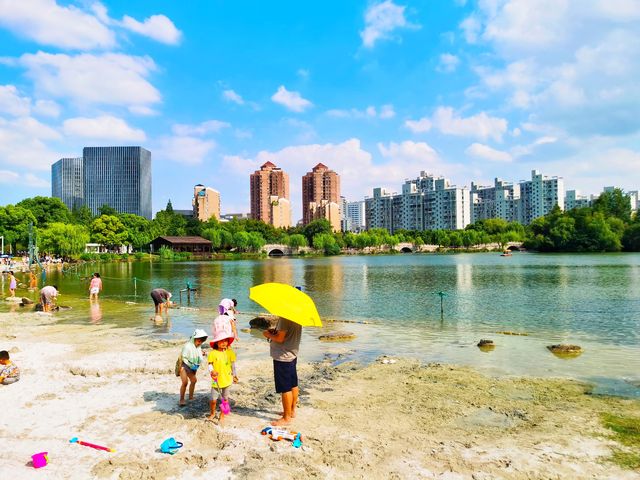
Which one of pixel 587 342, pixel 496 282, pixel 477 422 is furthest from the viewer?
pixel 496 282

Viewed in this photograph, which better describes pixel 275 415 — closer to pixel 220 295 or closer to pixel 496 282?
pixel 220 295

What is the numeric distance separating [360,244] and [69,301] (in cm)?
13470

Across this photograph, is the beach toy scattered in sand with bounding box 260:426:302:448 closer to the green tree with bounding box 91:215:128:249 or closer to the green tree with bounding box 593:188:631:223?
the green tree with bounding box 91:215:128:249

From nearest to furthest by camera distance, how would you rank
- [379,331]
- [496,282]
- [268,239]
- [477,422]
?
[477,422]
[379,331]
[496,282]
[268,239]

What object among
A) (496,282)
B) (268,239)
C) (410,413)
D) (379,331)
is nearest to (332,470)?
(410,413)

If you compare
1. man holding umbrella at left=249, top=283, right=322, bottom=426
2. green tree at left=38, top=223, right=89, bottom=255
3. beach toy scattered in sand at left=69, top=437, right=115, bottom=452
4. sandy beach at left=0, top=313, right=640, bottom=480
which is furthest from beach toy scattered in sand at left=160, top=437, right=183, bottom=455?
green tree at left=38, top=223, right=89, bottom=255

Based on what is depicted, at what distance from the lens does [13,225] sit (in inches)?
3305

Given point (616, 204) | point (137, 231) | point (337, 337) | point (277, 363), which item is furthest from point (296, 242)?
point (277, 363)

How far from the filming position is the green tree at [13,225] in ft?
270

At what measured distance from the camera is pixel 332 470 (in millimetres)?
6344

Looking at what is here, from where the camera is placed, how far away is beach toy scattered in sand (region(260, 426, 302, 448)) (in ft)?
23.4

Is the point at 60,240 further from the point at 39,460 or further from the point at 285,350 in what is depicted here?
the point at 285,350

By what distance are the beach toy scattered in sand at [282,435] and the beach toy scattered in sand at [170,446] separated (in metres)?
1.39

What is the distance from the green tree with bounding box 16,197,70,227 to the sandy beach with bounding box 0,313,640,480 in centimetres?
9952
